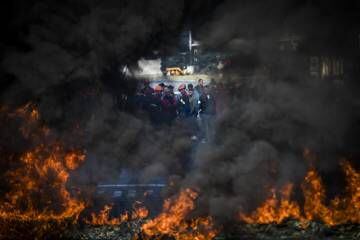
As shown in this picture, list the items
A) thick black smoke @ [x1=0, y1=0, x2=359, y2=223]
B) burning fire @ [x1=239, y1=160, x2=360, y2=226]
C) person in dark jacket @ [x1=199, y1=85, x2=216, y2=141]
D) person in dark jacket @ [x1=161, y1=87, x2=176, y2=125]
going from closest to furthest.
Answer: burning fire @ [x1=239, y1=160, x2=360, y2=226] < thick black smoke @ [x1=0, y1=0, x2=359, y2=223] < person in dark jacket @ [x1=199, y1=85, x2=216, y2=141] < person in dark jacket @ [x1=161, y1=87, x2=176, y2=125]

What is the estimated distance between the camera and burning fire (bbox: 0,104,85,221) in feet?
35.0

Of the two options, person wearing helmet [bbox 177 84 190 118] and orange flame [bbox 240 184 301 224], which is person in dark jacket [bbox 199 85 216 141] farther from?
orange flame [bbox 240 184 301 224]

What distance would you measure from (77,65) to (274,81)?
204 inches

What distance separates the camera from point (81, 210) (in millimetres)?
10883

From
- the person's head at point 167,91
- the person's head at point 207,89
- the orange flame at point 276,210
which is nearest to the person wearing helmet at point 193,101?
the person's head at point 207,89

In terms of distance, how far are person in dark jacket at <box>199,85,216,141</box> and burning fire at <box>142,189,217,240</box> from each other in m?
2.98

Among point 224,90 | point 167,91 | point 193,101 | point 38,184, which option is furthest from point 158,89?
point 38,184

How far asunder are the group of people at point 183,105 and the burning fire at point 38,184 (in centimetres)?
333

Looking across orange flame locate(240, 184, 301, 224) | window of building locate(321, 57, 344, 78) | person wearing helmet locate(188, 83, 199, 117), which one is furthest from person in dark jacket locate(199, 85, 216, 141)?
window of building locate(321, 57, 344, 78)

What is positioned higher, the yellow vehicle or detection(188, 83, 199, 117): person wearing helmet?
the yellow vehicle

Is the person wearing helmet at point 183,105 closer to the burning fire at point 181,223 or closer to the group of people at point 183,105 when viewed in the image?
the group of people at point 183,105

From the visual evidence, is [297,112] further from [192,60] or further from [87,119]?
[192,60]

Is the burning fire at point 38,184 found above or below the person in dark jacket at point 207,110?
below

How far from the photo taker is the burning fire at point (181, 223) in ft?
Answer: 32.8
